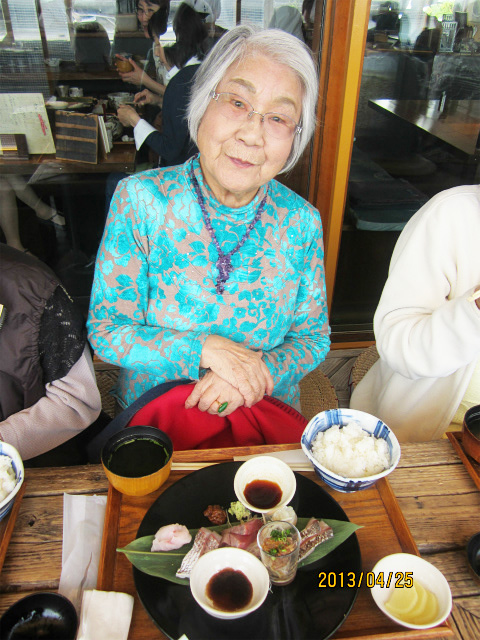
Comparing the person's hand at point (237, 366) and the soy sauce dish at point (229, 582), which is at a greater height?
the soy sauce dish at point (229, 582)

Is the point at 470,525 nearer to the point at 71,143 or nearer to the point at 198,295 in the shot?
the point at 198,295

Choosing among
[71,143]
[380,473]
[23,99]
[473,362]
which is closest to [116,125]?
[71,143]

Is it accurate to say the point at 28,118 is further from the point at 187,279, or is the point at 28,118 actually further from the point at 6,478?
the point at 6,478

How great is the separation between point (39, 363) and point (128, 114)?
6.44 ft

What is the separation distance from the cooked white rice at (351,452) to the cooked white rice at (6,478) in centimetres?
62

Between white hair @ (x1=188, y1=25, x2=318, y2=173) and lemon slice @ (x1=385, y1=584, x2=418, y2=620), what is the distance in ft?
4.01

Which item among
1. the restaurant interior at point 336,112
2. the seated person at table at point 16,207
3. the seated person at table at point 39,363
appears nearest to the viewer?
the seated person at table at point 39,363

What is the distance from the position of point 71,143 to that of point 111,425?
72.4 inches

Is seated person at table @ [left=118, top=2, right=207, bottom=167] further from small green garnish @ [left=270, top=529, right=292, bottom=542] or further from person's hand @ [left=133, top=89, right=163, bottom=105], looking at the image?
small green garnish @ [left=270, top=529, right=292, bottom=542]

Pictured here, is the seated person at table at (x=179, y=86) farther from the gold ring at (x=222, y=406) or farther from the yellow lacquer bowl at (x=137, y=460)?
the yellow lacquer bowl at (x=137, y=460)

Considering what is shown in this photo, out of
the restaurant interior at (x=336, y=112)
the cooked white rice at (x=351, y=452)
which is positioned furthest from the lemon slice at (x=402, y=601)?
the restaurant interior at (x=336, y=112)

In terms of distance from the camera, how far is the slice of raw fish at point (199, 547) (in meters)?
0.86

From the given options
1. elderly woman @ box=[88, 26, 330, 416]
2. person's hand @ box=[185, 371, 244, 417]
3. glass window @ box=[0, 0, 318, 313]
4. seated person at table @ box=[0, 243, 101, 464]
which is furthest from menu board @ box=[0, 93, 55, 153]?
person's hand @ box=[185, 371, 244, 417]

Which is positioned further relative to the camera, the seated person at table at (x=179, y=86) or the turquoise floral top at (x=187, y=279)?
the seated person at table at (x=179, y=86)
